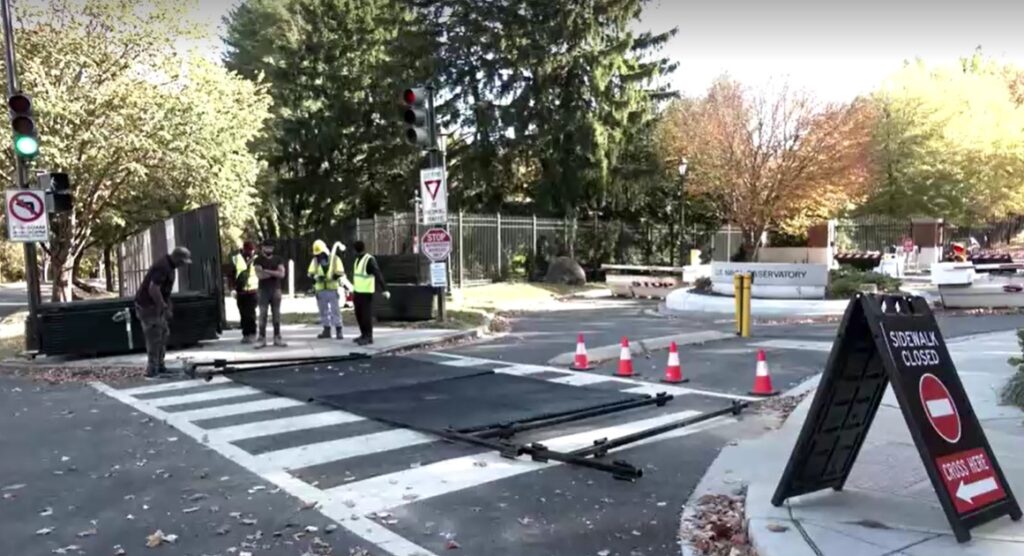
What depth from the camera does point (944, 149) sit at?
4025 centimetres

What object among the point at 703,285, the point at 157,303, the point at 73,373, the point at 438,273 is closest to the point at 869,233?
the point at 703,285

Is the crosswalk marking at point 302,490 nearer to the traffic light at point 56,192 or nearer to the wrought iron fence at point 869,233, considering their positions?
the traffic light at point 56,192

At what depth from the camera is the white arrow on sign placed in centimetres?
432

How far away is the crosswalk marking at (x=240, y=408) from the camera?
8438 millimetres

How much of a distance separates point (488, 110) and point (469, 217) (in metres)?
5.06

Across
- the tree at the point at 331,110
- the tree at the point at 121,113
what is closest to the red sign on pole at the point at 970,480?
the tree at the point at 121,113

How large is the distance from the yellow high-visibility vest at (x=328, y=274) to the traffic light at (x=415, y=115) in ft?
8.20

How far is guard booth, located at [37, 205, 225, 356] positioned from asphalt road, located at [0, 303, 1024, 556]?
2519 millimetres

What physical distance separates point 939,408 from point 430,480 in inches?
133

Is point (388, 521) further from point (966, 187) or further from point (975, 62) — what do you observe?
point (975, 62)

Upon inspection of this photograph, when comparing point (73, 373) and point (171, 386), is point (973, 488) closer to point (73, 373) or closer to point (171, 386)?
point (171, 386)

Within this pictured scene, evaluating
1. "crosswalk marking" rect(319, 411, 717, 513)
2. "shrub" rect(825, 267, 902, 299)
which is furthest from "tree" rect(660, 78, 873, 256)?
"crosswalk marking" rect(319, 411, 717, 513)

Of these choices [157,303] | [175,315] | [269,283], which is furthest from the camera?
[269,283]

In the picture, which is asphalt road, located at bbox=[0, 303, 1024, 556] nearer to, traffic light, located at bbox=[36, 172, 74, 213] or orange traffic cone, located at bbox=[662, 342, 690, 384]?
orange traffic cone, located at bbox=[662, 342, 690, 384]
